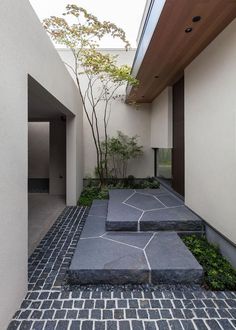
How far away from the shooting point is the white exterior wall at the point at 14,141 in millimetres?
1922

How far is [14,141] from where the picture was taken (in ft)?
7.00

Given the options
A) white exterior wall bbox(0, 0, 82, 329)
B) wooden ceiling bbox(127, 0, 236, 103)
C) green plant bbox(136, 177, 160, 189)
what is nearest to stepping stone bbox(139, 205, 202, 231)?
white exterior wall bbox(0, 0, 82, 329)

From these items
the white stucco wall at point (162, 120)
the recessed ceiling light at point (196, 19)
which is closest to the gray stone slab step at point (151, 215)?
the white stucco wall at point (162, 120)

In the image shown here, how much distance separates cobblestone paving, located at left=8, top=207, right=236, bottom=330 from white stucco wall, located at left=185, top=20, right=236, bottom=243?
3.20 feet

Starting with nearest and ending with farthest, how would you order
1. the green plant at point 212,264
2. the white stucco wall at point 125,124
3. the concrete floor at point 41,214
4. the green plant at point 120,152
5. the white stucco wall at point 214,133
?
the green plant at point 212,264, the white stucco wall at point 214,133, the concrete floor at point 41,214, the green plant at point 120,152, the white stucco wall at point 125,124

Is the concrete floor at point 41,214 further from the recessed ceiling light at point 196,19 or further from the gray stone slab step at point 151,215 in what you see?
the recessed ceiling light at point 196,19

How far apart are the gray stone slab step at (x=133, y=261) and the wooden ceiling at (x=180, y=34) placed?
3085 mm

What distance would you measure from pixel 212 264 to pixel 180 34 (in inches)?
128

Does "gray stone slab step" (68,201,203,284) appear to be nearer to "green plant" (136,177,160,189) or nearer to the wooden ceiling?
the wooden ceiling

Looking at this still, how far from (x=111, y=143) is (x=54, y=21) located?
376 centimetres

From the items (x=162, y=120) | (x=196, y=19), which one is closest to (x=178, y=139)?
(x=162, y=120)

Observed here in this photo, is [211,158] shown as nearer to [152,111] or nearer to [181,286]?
[181,286]

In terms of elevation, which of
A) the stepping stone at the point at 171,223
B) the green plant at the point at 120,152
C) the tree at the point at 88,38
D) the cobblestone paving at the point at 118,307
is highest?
the tree at the point at 88,38

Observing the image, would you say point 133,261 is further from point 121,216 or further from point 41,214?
point 41,214
